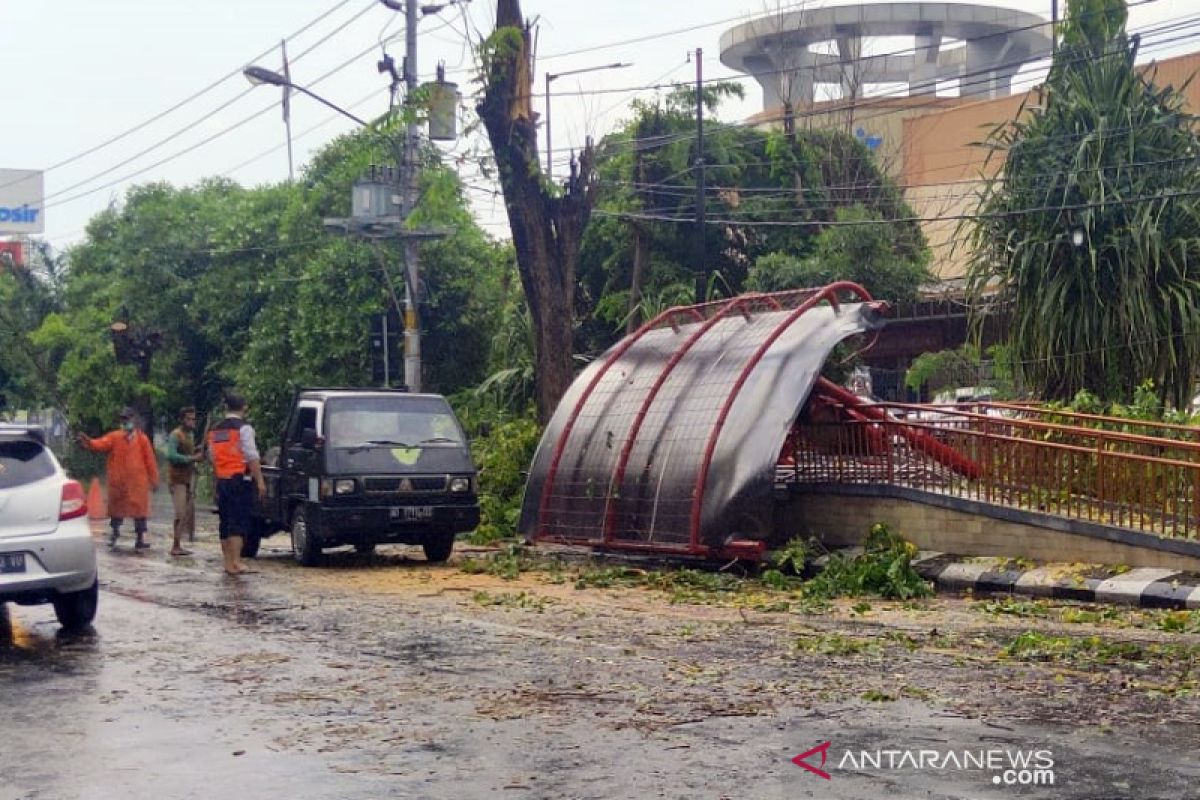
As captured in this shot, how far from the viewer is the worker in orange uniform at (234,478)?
1569 cm

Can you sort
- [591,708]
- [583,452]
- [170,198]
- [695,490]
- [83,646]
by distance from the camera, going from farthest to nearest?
[170,198] → [583,452] → [695,490] → [83,646] → [591,708]

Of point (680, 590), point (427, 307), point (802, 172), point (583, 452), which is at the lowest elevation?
point (680, 590)

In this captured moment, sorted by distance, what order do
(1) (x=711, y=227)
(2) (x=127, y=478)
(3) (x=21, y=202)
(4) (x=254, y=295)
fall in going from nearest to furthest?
1. (2) (x=127, y=478)
2. (1) (x=711, y=227)
3. (4) (x=254, y=295)
4. (3) (x=21, y=202)

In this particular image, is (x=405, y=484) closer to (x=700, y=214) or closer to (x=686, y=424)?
(x=686, y=424)

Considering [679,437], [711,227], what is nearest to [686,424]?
[679,437]

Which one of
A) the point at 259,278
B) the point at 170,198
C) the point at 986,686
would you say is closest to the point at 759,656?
the point at 986,686

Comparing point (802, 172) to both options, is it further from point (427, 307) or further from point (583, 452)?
point (583, 452)

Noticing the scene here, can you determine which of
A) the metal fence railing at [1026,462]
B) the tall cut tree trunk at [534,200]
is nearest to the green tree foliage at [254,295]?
the tall cut tree trunk at [534,200]

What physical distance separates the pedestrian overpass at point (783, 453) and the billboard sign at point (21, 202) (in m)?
78.4

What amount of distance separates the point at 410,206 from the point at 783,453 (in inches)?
470

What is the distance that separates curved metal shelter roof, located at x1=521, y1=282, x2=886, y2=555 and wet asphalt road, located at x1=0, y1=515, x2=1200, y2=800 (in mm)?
4800

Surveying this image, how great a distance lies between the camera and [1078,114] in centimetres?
2238

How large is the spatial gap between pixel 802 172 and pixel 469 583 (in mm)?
25624

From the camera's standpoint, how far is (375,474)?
1666 cm
